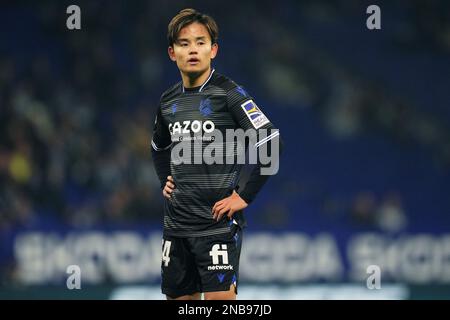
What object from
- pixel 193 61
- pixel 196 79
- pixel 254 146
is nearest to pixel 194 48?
pixel 193 61

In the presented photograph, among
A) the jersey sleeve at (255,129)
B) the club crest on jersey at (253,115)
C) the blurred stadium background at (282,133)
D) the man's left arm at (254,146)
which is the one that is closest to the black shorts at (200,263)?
the man's left arm at (254,146)

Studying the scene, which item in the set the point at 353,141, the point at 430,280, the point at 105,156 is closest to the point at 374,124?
the point at 353,141

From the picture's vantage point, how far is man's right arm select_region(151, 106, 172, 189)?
5184 mm

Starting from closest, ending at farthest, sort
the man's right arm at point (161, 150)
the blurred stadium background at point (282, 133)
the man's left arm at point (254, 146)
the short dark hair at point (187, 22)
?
the man's left arm at point (254, 146)
the short dark hair at point (187, 22)
the man's right arm at point (161, 150)
the blurred stadium background at point (282, 133)

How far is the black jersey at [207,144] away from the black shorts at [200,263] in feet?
0.18

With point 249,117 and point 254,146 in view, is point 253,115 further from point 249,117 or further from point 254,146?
point 254,146

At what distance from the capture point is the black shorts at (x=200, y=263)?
4758 mm

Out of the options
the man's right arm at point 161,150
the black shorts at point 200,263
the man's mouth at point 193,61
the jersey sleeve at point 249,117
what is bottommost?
the black shorts at point 200,263

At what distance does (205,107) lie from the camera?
4859 millimetres

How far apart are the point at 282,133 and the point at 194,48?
5668mm

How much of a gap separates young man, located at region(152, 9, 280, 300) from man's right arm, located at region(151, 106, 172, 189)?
0.24m

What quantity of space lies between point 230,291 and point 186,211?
510 millimetres

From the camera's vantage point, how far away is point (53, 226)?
31.9 feet

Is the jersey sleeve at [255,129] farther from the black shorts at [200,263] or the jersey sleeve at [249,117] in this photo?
the black shorts at [200,263]
